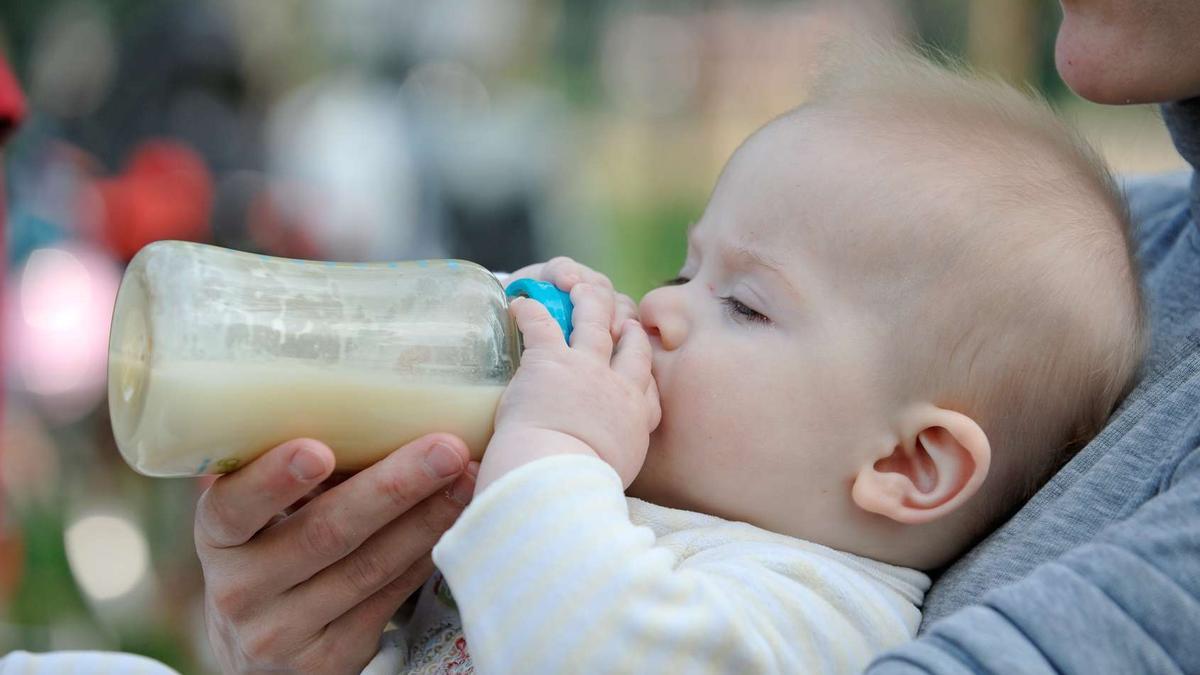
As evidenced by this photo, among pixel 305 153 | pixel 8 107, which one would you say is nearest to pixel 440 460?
pixel 8 107

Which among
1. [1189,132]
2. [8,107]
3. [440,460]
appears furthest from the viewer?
[8,107]

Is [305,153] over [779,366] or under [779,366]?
under

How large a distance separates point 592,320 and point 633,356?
6 centimetres

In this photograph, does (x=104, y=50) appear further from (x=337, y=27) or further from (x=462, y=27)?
(x=462, y=27)

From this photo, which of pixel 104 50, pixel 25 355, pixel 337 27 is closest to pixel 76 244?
pixel 25 355

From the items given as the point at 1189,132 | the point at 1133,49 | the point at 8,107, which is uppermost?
the point at 1133,49

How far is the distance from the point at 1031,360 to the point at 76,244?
3.26 meters

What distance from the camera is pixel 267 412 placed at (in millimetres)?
1052

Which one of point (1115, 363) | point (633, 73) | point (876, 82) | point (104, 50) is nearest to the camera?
point (1115, 363)

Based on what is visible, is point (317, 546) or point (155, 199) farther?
point (155, 199)

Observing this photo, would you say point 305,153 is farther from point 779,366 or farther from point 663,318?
point 779,366

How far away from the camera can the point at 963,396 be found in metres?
1.18

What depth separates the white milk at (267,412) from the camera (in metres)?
1.01

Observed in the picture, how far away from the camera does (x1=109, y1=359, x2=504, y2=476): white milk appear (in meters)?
1.01
